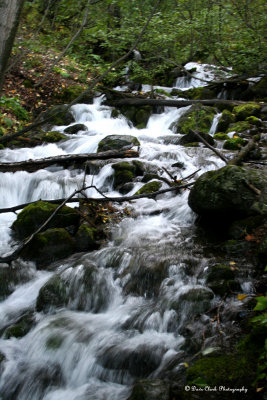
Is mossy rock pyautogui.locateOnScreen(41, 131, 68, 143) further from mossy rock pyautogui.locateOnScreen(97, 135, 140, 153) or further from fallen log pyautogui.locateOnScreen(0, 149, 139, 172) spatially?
fallen log pyautogui.locateOnScreen(0, 149, 139, 172)

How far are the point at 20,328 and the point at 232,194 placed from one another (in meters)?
3.29

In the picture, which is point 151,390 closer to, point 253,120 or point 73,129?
point 73,129

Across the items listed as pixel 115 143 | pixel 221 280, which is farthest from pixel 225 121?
pixel 221 280

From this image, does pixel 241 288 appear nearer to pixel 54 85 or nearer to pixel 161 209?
pixel 161 209

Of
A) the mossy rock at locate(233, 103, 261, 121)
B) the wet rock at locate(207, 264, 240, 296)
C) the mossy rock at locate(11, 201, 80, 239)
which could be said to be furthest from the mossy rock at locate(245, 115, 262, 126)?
the wet rock at locate(207, 264, 240, 296)

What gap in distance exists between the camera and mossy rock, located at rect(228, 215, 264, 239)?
489 centimetres

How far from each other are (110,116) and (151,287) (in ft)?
29.7

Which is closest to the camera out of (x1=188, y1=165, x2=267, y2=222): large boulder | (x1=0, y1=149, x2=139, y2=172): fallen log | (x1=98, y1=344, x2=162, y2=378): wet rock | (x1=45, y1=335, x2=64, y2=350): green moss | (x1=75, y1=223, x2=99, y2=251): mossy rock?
(x1=98, y1=344, x2=162, y2=378): wet rock

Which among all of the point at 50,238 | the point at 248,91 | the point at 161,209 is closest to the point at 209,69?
the point at 248,91

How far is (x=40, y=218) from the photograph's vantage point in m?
5.77

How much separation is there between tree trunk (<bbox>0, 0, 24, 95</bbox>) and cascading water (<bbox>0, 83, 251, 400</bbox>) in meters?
2.86

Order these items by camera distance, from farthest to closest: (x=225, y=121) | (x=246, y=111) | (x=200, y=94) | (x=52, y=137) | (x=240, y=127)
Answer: (x=200, y=94), (x=246, y=111), (x=225, y=121), (x=240, y=127), (x=52, y=137)

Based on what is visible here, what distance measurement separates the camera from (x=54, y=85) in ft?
44.5

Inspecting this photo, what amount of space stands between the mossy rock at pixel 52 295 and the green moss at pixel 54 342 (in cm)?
53
